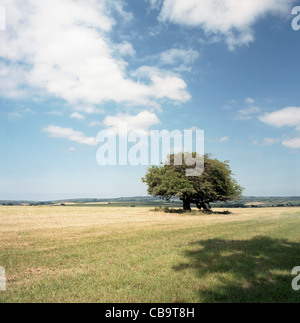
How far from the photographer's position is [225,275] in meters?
6.89

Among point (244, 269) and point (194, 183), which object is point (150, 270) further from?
point (194, 183)

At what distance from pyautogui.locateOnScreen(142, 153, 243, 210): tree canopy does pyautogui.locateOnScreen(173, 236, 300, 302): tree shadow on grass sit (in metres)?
25.0

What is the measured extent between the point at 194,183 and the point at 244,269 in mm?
30271

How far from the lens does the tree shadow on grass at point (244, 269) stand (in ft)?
18.5

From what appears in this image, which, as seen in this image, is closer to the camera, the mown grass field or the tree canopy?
the mown grass field

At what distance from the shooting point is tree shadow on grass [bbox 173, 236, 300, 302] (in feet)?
18.5

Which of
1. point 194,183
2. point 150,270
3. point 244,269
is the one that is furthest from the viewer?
point 194,183

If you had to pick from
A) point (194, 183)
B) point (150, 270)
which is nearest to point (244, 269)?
point (150, 270)

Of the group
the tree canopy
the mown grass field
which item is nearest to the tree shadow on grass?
the mown grass field

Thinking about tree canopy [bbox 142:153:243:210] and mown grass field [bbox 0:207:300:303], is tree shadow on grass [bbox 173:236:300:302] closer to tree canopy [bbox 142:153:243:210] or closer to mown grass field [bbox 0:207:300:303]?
mown grass field [bbox 0:207:300:303]

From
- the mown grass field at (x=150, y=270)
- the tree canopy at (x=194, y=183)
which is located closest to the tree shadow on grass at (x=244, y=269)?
the mown grass field at (x=150, y=270)

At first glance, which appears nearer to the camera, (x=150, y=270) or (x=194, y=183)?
(x=150, y=270)

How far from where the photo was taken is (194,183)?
123ft
